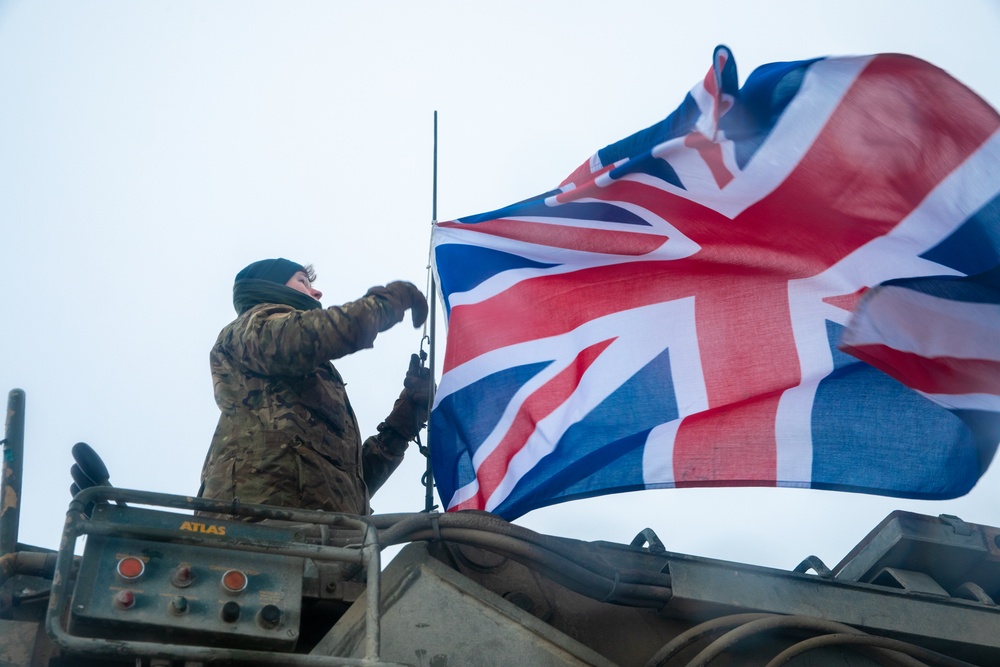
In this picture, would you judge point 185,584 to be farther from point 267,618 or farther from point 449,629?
point 449,629

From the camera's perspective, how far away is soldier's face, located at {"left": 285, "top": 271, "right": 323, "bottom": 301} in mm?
5734

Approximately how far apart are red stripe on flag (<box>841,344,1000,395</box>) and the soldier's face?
2.43 metres

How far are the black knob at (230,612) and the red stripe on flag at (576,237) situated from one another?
9.47ft

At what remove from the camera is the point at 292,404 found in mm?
4996

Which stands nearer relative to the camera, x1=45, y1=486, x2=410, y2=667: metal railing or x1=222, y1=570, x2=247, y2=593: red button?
x1=45, y1=486, x2=410, y2=667: metal railing

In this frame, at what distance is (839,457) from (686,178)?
1397mm

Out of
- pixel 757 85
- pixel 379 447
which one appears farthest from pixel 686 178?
pixel 379 447

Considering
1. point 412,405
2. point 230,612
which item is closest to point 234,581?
point 230,612

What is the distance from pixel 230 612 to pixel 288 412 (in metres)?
1.84

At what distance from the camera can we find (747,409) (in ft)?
16.8

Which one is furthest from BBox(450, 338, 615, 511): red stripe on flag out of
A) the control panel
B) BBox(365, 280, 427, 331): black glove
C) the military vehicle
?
the control panel

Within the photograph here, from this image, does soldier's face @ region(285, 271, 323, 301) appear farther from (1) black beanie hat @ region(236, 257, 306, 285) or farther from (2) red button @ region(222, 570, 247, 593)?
(2) red button @ region(222, 570, 247, 593)

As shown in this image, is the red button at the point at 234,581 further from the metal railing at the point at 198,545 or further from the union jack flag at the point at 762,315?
the union jack flag at the point at 762,315

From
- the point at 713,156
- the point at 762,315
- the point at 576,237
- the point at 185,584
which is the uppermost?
the point at 713,156
